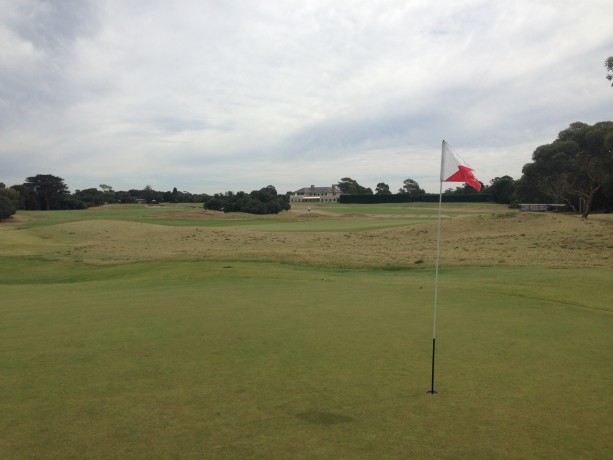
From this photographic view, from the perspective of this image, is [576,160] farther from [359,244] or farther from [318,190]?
[318,190]

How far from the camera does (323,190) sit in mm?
192000

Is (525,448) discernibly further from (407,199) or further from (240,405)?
(407,199)

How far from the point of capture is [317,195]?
191 m

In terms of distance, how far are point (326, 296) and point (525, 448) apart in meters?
8.63

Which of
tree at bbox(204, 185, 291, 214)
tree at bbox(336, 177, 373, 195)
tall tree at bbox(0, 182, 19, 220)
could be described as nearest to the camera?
tall tree at bbox(0, 182, 19, 220)

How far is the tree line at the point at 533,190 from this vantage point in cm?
5859

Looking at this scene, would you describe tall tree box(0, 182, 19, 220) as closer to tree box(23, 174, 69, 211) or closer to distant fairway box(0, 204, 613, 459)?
tree box(23, 174, 69, 211)

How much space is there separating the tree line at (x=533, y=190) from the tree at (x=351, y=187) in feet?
139

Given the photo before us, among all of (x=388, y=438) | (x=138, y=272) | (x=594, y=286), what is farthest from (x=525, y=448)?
(x=138, y=272)

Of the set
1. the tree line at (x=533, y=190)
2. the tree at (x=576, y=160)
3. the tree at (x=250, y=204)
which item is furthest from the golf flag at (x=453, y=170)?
the tree at (x=250, y=204)

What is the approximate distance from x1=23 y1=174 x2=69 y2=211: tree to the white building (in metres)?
96.9

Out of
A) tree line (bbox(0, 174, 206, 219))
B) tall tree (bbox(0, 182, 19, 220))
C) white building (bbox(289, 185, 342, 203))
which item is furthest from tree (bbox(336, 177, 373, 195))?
tall tree (bbox(0, 182, 19, 220))

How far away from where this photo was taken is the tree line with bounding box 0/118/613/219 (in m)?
58.6

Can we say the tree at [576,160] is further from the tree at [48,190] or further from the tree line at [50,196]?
the tree at [48,190]
